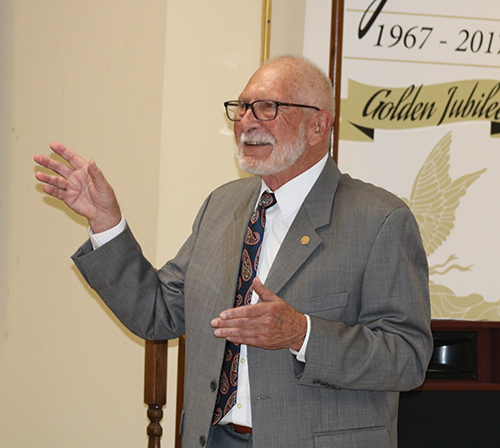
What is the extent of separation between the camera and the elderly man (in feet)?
4.54

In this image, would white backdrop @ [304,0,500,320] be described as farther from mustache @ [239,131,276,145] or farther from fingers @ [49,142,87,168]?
fingers @ [49,142,87,168]

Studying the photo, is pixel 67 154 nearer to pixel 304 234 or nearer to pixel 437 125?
pixel 304 234

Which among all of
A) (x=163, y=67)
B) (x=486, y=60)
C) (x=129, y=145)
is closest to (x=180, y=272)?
(x=129, y=145)

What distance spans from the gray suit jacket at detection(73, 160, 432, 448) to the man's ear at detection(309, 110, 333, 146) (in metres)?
0.09

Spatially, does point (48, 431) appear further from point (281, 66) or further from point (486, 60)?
point (486, 60)

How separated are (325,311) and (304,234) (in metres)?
0.21

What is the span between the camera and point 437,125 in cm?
257

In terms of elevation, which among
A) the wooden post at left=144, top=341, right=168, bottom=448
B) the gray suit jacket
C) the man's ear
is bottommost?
the wooden post at left=144, top=341, right=168, bottom=448

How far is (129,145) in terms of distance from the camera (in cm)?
257

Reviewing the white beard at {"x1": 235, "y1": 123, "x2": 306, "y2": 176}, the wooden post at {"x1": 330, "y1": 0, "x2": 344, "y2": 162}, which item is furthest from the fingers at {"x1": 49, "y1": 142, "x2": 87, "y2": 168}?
the wooden post at {"x1": 330, "y1": 0, "x2": 344, "y2": 162}

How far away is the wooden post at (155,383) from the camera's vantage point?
2041 mm

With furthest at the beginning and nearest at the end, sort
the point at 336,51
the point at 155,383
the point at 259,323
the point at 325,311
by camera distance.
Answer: the point at 336,51, the point at 155,383, the point at 325,311, the point at 259,323

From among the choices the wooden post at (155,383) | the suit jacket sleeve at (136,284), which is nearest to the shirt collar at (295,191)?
the suit jacket sleeve at (136,284)

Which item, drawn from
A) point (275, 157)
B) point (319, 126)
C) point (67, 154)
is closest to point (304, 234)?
point (275, 157)
